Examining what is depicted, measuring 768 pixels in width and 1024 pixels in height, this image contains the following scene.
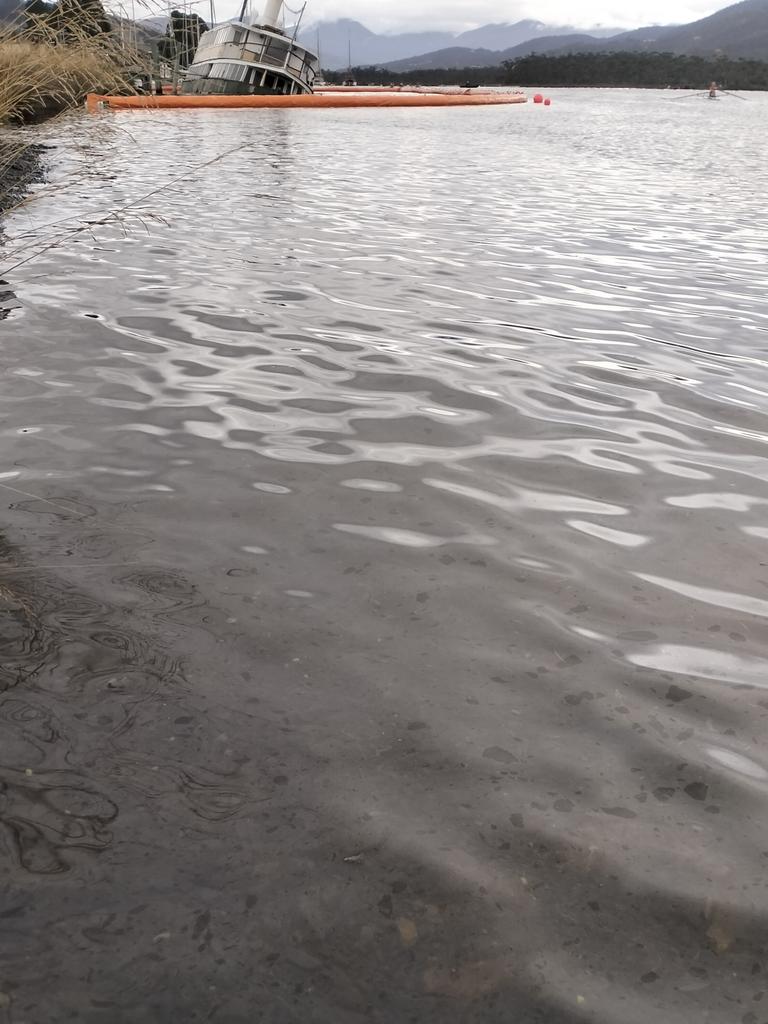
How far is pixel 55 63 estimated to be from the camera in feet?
16.9

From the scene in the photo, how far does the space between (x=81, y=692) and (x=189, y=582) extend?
0.66 meters

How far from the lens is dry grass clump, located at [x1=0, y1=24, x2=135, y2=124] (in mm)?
5121

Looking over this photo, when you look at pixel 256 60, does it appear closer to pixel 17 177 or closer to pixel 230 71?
pixel 230 71

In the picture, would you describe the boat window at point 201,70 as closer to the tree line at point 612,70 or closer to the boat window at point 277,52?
the boat window at point 277,52

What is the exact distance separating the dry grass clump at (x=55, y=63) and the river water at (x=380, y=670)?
0.31m

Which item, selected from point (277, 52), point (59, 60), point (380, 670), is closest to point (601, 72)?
point (277, 52)

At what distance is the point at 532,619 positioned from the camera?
2639 millimetres

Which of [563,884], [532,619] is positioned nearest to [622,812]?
[563,884]

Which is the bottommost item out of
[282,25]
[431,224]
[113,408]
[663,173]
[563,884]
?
[563,884]

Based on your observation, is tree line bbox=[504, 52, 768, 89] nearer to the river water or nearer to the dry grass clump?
the dry grass clump

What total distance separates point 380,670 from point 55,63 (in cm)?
472

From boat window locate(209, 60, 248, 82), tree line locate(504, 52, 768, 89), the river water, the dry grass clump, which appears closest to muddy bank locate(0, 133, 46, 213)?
the dry grass clump

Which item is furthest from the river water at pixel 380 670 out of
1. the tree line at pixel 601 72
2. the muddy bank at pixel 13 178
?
the tree line at pixel 601 72

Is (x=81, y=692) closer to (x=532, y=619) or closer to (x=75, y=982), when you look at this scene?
(x=75, y=982)
